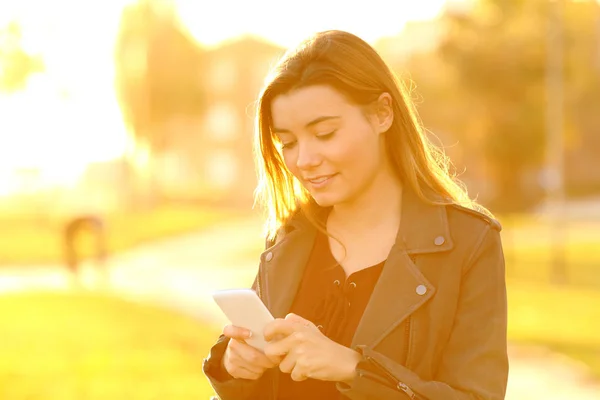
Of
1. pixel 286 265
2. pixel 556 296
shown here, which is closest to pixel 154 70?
pixel 556 296

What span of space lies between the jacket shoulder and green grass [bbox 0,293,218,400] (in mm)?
6492

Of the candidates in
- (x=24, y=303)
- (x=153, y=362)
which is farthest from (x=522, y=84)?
(x=153, y=362)

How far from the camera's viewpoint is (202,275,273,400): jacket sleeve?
9.88ft

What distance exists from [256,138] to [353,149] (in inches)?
16.2

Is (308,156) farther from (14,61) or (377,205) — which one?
(14,61)

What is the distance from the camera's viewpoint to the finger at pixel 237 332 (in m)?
2.84

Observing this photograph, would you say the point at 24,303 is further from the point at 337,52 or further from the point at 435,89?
the point at 435,89

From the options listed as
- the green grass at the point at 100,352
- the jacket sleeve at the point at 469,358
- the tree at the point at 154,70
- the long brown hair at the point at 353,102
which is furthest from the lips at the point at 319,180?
the tree at the point at 154,70

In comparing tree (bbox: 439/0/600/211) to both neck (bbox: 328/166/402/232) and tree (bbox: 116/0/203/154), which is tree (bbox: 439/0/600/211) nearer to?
tree (bbox: 116/0/203/154)

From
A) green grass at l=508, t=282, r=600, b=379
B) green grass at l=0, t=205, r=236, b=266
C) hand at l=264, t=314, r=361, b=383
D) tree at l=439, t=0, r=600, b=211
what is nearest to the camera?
hand at l=264, t=314, r=361, b=383

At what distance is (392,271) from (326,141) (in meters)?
0.40

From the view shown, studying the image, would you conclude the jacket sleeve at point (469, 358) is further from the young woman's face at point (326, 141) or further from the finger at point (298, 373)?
the young woman's face at point (326, 141)

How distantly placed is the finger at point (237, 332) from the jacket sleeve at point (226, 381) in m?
0.21

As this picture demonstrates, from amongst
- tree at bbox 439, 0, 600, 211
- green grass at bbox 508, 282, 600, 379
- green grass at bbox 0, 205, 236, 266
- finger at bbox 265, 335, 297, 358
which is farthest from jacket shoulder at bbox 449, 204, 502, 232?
green grass at bbox 0, 205, 236, 266
